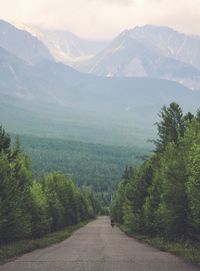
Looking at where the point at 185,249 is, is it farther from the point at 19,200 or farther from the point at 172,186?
the point at 19,200

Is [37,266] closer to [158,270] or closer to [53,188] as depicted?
[158,270]

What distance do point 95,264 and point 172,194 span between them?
1515 cm

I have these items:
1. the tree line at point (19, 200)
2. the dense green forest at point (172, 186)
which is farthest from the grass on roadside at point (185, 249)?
the tree line at point (19, 200)

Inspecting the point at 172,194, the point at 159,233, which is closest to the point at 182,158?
the point at 172,194

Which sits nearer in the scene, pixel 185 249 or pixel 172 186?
pixel 185 249

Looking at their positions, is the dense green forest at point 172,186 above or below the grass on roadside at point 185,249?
above

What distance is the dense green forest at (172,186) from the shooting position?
128ft

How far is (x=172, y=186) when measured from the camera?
4350 centimetres

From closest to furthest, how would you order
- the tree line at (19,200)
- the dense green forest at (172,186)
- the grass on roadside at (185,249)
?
the grass on roadside at (185,249), the dense green forest at (172,186), the tree line at (19,200)

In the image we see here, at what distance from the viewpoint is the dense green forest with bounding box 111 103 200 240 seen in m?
39.1

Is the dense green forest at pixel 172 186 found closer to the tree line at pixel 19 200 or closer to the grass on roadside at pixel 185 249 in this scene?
the grass on roadside at pixel 185 249

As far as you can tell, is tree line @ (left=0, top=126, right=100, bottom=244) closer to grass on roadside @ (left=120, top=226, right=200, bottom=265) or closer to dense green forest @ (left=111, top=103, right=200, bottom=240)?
dense green forest @ (left=111, top=103, right=200, bottom=240)

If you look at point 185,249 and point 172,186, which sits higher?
point 172,186

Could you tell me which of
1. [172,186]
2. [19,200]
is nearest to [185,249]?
[172,186]
